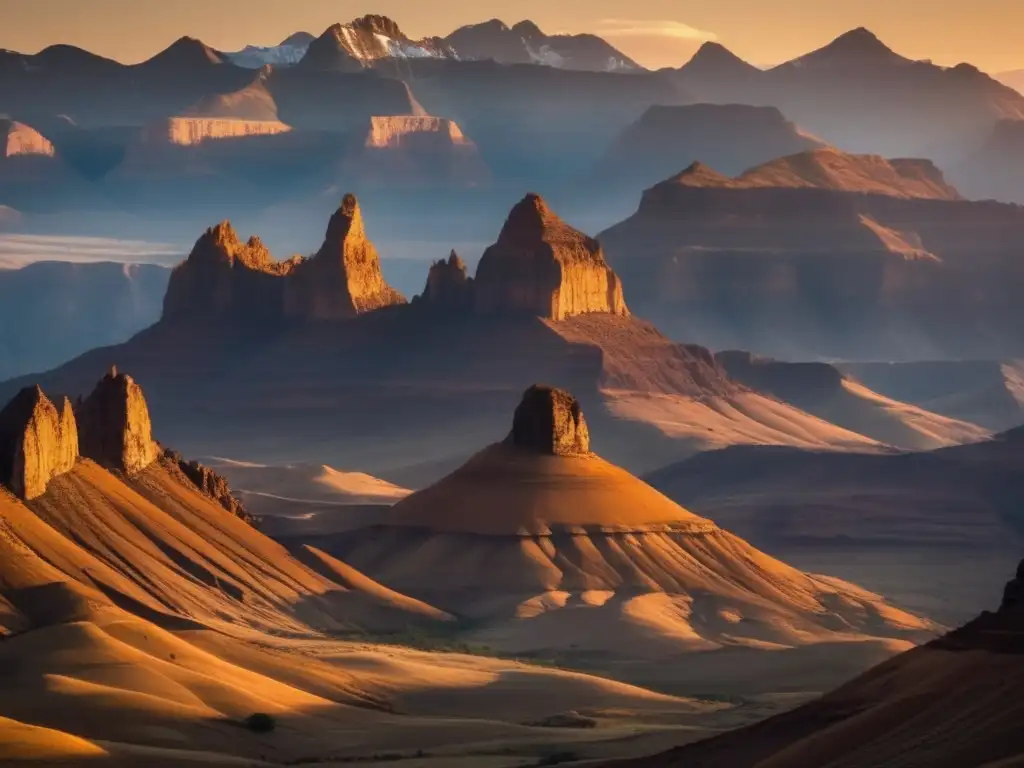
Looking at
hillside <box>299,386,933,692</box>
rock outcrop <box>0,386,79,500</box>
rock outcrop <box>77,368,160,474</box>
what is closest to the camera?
rock outcrop <box>0,386,79,500</box>

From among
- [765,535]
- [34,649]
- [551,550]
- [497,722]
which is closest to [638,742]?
[497,722]

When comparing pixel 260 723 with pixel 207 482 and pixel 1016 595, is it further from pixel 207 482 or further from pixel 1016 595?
pixel 207 482

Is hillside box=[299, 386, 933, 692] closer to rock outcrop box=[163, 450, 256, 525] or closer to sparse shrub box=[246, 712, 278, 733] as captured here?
rock outcrop box=[163, 450, 256, 525]

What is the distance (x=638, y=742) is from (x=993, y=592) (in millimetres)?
75564

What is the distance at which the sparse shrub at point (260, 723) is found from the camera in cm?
7738

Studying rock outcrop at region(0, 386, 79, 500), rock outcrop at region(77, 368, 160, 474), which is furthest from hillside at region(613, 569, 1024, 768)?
rock outcrop at region(77, 368, 160, 474)

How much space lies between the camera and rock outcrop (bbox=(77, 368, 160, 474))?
111188 millimetres

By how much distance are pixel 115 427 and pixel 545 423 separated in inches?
1108

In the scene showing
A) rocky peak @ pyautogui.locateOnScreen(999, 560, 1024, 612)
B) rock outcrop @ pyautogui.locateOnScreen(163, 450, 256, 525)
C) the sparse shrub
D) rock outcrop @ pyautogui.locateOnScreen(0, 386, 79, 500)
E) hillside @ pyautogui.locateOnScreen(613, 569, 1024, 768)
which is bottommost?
the sparse shrub

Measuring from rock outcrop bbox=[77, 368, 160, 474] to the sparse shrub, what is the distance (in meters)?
33.3

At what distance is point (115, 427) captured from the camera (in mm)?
111625

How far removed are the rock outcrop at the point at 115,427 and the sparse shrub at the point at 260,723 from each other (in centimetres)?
3329

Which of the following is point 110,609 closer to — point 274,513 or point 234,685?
point 234,685

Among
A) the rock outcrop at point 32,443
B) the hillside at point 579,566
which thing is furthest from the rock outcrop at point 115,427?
the hillside at point 579,566
